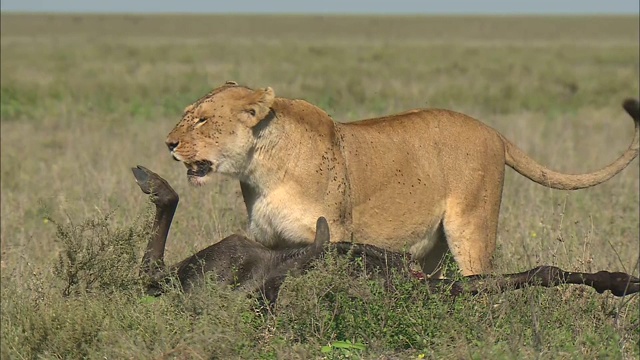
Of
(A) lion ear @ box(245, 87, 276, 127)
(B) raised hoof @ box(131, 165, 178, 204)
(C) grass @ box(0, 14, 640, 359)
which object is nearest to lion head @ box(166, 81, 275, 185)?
(A) lion ear @ box(245, 87, 276, 127)

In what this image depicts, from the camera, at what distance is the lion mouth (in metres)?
5.45

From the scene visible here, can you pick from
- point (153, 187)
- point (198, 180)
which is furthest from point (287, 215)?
point (153, 187)

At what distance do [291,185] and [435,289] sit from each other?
873 mm

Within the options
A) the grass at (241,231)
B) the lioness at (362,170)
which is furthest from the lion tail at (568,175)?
the grass at (241,231)

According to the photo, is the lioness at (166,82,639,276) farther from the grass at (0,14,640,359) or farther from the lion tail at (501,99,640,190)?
the grass at (0,14,640,359)

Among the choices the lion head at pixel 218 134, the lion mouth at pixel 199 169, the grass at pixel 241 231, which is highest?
the lion head at pixel 218 134

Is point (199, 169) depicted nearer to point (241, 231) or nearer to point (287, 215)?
point (287, 215)

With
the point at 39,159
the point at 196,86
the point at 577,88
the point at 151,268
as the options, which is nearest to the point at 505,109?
the point at 577,88

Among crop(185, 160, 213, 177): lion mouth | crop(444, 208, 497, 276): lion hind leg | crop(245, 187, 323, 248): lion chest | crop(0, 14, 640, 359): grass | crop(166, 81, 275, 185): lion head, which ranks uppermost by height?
crop(166, 81, 275, 185): lion head

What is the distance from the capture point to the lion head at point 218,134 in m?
5.42

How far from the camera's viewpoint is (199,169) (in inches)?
215

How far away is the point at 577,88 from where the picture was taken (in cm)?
2470

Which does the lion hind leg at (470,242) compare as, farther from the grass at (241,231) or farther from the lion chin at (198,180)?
the lion chin at (198,180)

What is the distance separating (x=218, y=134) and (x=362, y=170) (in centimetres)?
85
